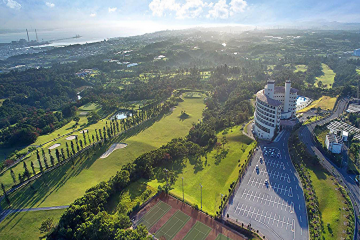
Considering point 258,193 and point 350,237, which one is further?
point 258,193

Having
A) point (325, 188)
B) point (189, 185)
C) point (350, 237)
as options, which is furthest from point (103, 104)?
point (350, 237)

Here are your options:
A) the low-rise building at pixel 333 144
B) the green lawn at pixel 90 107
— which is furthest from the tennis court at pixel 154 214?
the green lawn at pixel 90 107

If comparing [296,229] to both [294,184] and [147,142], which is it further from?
[147,142]

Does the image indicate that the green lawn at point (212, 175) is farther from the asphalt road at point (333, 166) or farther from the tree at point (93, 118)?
the tree at point (93, 118)

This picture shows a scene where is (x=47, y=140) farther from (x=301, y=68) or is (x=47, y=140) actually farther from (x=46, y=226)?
(x=301, y=68)

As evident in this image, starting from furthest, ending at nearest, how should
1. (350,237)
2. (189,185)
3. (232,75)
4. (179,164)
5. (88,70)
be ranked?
(88,70), (232,75), (179,164), (189,185), (350,237)
